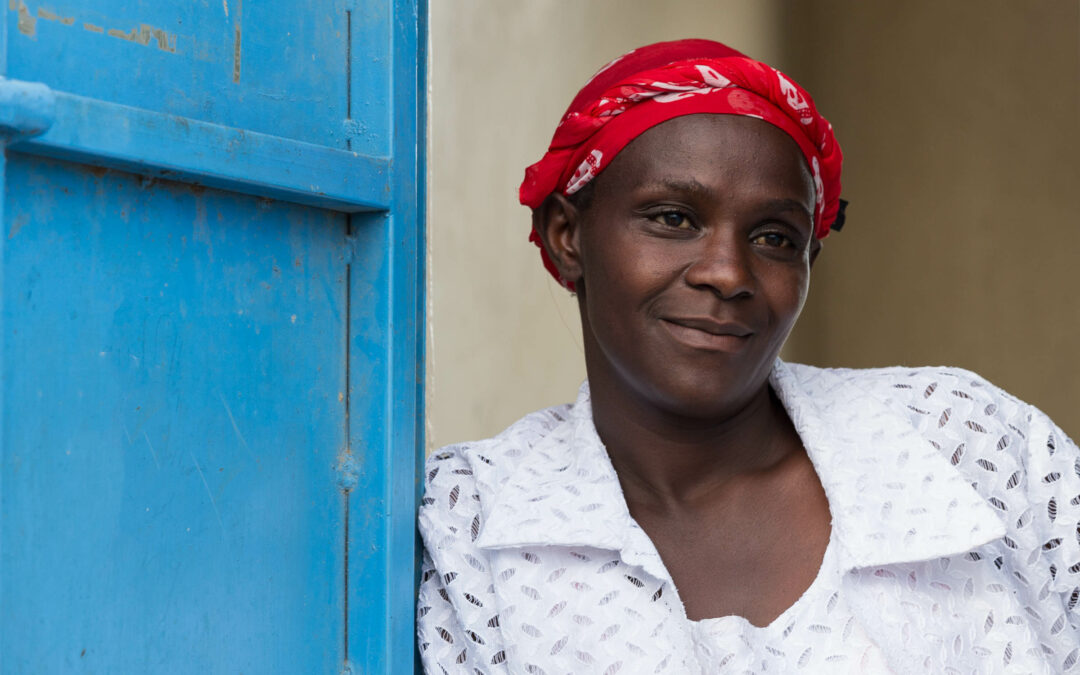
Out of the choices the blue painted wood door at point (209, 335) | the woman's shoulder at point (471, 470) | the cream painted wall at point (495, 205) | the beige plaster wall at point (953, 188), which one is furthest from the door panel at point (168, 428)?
the beige plaster wall at point (953, 188)

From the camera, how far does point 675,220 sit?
5.51 feet

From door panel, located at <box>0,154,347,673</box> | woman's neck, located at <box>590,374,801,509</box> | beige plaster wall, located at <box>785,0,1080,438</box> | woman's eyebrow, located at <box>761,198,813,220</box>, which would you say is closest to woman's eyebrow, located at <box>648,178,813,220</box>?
woman's eyebrow, located at <box>761,198,813,220</box>

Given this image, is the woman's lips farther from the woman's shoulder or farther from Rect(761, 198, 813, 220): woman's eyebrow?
the woman's shoulder

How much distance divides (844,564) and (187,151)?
40.4 inches

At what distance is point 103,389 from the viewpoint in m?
1.20

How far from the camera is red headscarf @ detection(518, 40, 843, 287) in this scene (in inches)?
66.1

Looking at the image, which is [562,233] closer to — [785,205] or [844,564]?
[785,205]

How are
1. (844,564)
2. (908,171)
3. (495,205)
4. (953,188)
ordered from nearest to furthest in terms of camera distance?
(844,564) → (495,205) → (953,188) → (908,171)

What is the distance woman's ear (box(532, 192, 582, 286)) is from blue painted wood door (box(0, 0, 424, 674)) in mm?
325

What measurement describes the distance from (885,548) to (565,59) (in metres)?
1.93

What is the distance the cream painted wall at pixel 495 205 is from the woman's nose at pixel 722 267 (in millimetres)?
1078

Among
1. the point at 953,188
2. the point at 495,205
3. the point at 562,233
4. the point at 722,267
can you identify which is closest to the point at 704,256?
the point at 722,267

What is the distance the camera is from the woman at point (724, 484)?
1.59m

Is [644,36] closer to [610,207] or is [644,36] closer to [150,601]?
[610,207]
